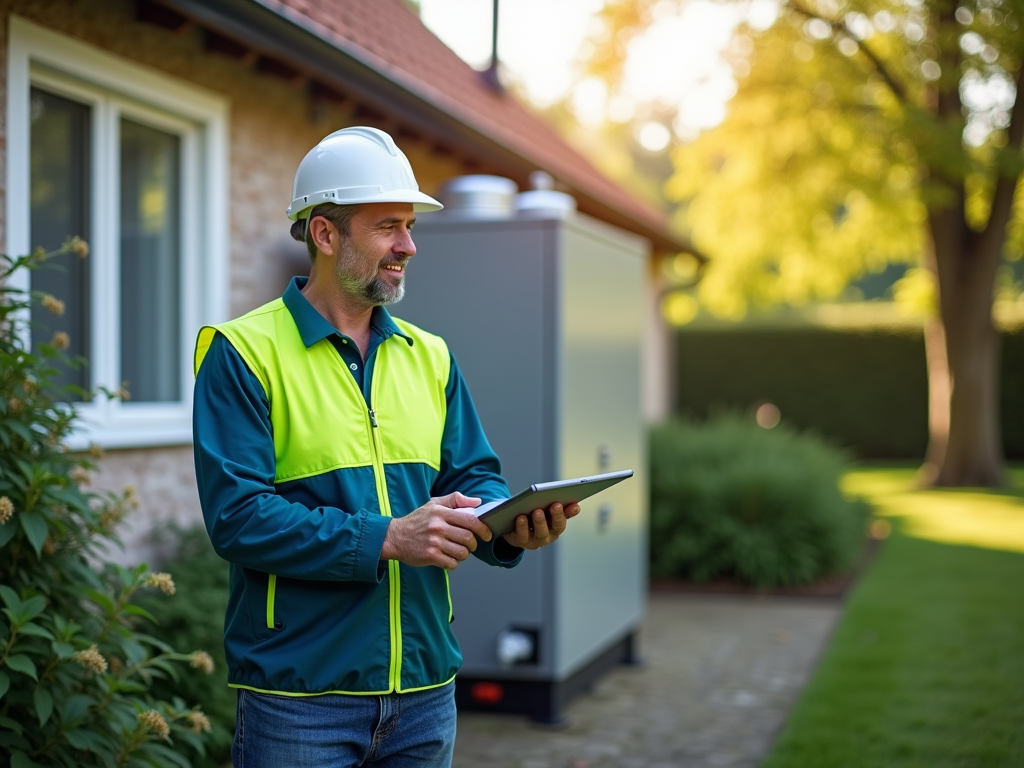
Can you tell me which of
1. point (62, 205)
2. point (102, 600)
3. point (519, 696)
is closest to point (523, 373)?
point (519, 696)

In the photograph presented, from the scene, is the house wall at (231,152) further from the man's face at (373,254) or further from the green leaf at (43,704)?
the man's face at (373,254)

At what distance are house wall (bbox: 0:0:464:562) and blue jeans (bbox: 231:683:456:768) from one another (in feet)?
8.78

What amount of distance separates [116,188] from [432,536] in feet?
12.0

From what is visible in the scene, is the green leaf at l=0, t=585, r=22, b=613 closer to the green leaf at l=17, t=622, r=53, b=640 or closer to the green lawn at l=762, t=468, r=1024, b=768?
the green leaf at l=17, t=622, r=53, b=640

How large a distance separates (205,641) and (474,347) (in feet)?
6.45

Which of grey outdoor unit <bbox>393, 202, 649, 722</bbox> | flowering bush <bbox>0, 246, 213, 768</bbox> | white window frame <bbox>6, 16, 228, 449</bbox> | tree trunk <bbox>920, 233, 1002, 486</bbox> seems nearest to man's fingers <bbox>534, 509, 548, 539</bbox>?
flowering bush <bbox>0, 246, 213, 768</bbox>

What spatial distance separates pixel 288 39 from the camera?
5215 millimetres

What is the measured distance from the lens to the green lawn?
17.1 ft

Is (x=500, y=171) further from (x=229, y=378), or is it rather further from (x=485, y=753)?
(x=229, y=378)

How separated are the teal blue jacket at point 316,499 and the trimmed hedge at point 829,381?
2027 cm

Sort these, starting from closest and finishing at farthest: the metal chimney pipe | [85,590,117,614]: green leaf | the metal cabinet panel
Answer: [85,590,117,614]: green leaf
the metal cabinet panel
the metal chimney pipe

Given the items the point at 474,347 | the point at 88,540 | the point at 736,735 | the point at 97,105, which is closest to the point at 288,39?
the point at 97,105

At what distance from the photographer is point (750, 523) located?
10.4 metres

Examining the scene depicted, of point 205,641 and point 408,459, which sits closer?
point 408,459
